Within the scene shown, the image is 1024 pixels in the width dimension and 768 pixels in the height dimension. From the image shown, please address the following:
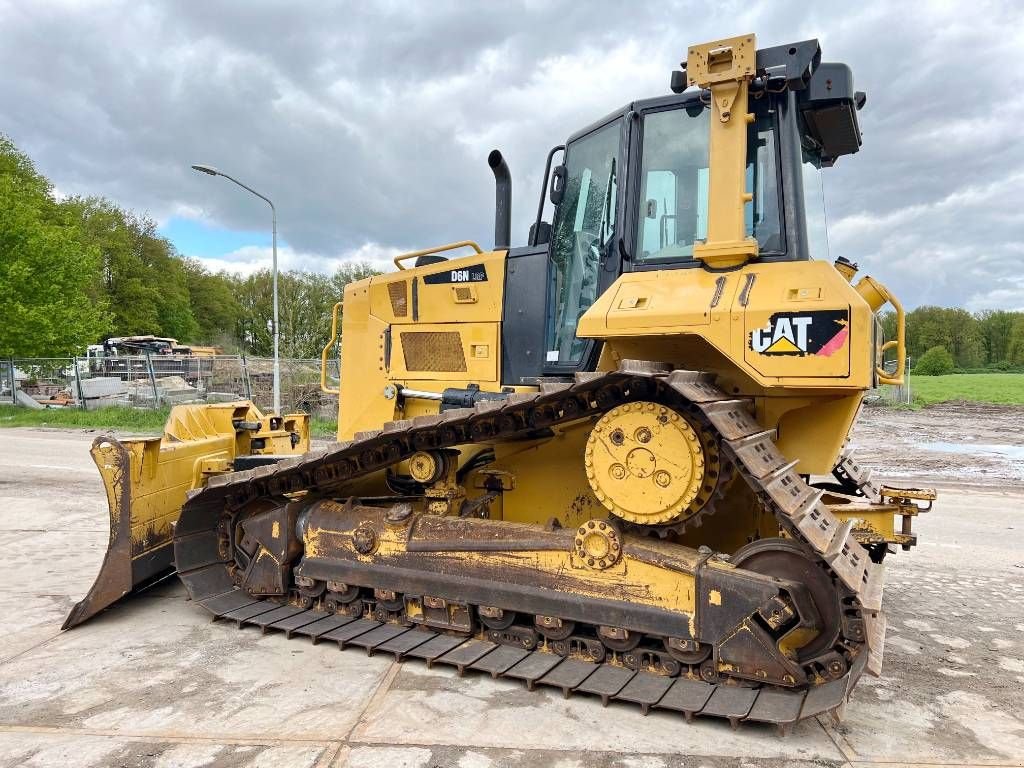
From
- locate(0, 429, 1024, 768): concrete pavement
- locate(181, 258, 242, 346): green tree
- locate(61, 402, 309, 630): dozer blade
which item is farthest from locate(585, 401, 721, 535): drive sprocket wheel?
locate(181, 258, 242, 346): green tree

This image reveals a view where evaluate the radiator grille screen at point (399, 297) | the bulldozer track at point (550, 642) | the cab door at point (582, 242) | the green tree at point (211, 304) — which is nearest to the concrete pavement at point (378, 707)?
the bulldozer track at point (550, 642)

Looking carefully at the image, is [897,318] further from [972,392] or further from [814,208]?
[972,392]

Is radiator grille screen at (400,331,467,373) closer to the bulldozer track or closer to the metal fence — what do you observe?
the bulldozer track

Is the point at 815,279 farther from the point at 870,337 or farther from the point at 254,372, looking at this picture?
the point at 254,372

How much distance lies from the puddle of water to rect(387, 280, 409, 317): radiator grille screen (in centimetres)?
1354

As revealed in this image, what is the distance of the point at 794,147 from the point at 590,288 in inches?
56.4

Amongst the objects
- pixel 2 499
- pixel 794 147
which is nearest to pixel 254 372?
pixel 2 499

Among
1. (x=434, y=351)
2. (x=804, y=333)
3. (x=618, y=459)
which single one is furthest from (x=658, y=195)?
(x=434, y=351)

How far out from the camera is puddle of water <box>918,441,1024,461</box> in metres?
14.8

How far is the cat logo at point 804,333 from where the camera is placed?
3521mm

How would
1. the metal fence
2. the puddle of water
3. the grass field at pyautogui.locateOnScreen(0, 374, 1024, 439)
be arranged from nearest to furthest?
the puddle of water
the grass field at pyautogui.locateOnScreen(0, 374, 1024, 439)
the metal fence

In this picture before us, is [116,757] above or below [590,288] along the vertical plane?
below

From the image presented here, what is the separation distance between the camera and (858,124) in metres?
4.58

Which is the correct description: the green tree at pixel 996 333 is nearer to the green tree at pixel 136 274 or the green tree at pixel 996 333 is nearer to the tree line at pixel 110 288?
the tree line at pixel 110 288
